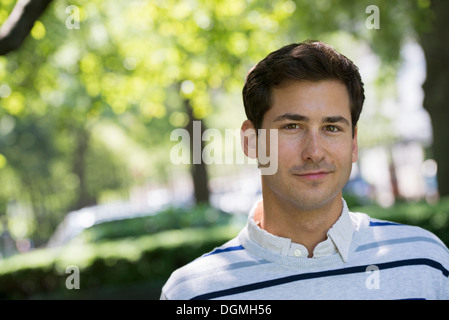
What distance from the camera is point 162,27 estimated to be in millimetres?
10523

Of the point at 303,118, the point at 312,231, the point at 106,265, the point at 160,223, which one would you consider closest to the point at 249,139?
the point at 303,118

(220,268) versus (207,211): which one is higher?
(220,268)

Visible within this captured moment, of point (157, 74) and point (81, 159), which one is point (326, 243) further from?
point (81, 159)

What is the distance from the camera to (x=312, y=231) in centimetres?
207

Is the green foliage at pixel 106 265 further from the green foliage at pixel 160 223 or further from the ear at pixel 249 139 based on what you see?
the ear at pixel 249 139

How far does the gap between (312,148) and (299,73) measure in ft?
0.91

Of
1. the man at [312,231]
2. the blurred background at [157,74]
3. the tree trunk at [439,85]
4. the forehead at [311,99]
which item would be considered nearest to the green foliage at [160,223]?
the blurred background at [157,74]

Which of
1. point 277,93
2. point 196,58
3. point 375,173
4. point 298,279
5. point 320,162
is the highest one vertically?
point 196,58

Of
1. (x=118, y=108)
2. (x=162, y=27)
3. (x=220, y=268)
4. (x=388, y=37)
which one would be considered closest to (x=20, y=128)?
(x=118, y=108)

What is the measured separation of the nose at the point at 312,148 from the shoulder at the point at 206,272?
1.41 feet

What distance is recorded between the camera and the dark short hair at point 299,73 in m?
2.03

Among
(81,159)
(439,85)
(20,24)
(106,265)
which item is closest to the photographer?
(20,24)

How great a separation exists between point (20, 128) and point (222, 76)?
1574 cm
